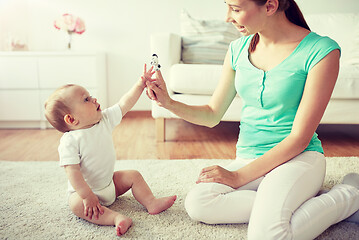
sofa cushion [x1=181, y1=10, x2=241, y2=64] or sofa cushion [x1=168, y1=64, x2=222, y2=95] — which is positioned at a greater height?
sofa cushion [x1=181, y1=10, x2=241, y2=64]

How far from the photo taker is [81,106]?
110cm

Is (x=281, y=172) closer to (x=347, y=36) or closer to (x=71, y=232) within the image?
(x=71, y=232)

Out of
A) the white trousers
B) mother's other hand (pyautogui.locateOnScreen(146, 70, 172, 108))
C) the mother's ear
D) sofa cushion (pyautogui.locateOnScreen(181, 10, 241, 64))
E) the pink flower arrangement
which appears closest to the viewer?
the white trousers

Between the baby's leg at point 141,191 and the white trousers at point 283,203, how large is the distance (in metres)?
0.13

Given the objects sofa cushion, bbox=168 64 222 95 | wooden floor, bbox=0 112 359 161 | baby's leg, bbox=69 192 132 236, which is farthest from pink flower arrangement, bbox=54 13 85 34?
baby's leg, bbox=69 192 132 236

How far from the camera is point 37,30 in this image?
3.19 m

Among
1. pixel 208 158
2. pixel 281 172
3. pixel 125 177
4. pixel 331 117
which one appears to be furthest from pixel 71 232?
pixel 331 117

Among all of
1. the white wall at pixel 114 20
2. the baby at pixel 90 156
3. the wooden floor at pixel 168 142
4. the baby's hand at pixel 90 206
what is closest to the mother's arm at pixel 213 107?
the baby at pixel 90 156

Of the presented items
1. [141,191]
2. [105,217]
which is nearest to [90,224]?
[105,217]

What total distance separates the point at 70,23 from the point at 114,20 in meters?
0.41

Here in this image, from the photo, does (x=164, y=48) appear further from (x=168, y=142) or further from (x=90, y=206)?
(x=90, y=206)

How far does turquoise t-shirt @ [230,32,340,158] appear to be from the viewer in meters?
1.05

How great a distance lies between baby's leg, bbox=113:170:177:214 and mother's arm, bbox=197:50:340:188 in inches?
8.3

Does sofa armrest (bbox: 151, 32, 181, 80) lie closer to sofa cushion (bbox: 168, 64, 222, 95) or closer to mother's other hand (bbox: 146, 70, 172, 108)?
sofa cushion (bbox: 168, 64, 222, 95)
